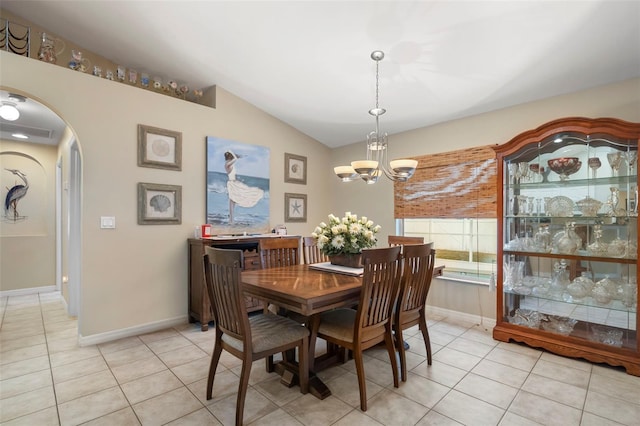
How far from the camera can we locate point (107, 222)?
122 inches

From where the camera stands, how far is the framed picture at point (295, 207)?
467cm

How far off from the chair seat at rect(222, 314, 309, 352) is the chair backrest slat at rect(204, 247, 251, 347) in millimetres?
77

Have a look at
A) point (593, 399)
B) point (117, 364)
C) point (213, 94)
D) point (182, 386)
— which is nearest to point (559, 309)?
point (593, 399)

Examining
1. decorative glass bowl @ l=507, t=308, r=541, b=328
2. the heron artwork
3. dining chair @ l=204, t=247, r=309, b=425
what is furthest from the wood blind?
the heron artwork

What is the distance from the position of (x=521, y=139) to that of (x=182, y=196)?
366 cm

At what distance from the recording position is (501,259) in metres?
3.19

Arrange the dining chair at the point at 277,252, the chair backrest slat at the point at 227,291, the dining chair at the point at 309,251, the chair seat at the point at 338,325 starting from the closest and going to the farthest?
the chair backrest slat at the point at 227,291
the chair seat at the point at 338,325
the dining chair at the point at 277,252
the dining chair at the point at 309,251

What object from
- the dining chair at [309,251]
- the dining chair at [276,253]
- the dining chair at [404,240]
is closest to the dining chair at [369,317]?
the dining chair at [276,253]

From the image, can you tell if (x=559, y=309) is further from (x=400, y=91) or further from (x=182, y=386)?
(x=182, y=386)

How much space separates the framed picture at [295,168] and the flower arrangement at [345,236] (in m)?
2.12

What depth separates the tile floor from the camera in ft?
6.28

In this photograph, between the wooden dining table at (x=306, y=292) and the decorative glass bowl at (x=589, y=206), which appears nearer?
the wooden dining table at (x=306, y=292)

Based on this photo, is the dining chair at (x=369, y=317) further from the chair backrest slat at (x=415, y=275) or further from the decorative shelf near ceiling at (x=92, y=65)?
the decorative shelf near ceiling at (x=92, y=65)

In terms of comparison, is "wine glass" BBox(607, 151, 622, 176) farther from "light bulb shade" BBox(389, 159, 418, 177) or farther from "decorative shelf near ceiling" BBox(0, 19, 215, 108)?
"decorative shelf near ceiling" BBox(0, 19, 215, 108)
